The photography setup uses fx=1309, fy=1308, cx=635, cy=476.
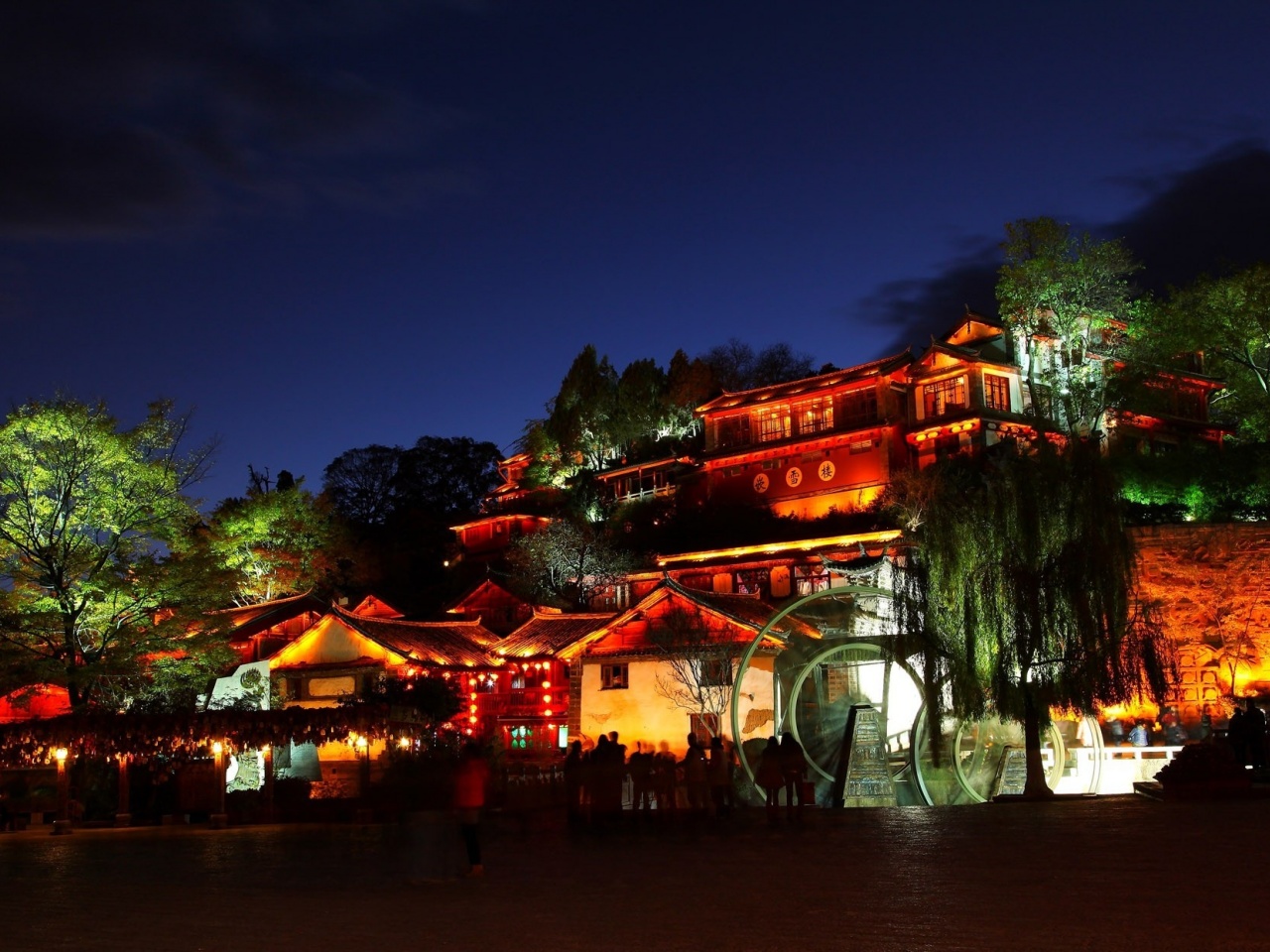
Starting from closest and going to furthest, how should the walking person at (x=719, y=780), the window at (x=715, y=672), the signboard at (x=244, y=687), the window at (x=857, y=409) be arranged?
the walking person at (x=719, y=780)
the signboard at (x=244, y=687)
the window at (x=715, y=672)
the window at (x=857, y=409)

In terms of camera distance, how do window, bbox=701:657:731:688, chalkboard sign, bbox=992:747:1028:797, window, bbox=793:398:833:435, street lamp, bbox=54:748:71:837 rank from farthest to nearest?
window, bbox=793:398:833:435
window, bbox=701:657:731:688
street lamp, bbox=54:748:71:837
chalkboard sign, bbox=992:747:1028:797

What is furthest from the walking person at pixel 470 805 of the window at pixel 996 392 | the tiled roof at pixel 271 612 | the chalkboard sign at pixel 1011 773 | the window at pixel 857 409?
the window at pixel 857 409

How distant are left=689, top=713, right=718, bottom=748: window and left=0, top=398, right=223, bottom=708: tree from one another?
13.7 m

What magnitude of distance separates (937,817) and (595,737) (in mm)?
22177

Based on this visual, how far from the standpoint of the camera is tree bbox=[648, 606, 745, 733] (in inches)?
1449

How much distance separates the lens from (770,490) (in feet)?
198

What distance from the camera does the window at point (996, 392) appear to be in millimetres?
53906

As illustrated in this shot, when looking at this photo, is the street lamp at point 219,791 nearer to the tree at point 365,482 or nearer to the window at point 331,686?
the window at point 331,686

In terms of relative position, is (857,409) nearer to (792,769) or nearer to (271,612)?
(271,612)

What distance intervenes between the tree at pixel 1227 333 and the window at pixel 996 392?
20.0ft

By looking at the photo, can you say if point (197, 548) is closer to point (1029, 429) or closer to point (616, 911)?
point (616, 911)

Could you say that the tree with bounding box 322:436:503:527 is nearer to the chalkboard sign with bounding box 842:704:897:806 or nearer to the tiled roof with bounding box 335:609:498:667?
the tiled roof with bounding box 335:609:498:667

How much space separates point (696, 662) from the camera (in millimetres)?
37281

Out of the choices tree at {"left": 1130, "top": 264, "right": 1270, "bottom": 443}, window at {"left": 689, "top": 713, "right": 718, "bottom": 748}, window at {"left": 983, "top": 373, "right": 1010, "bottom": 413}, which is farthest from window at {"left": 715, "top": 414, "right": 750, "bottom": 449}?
window at {"left": 689, "top": 713, "right": 718, "bottom": 748}
